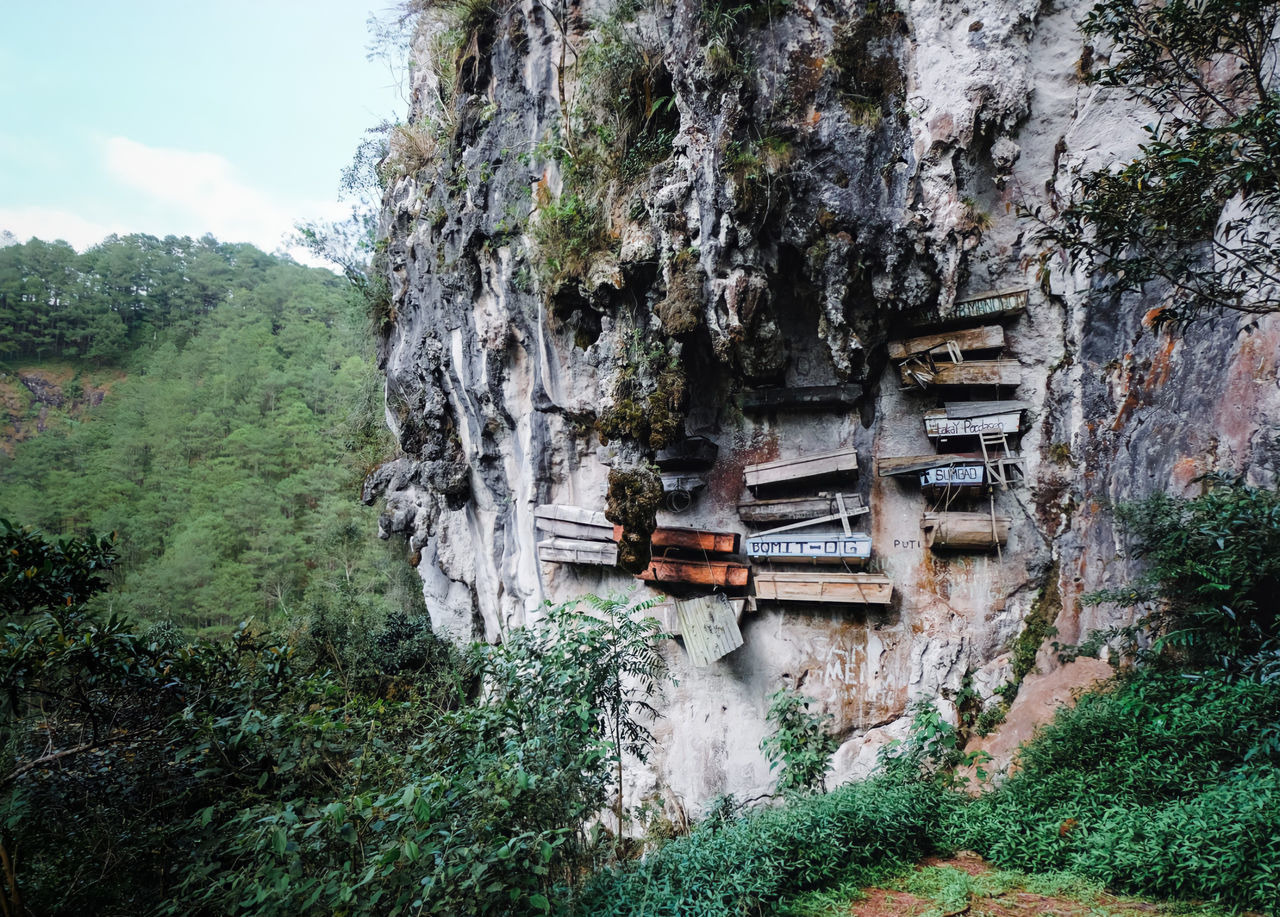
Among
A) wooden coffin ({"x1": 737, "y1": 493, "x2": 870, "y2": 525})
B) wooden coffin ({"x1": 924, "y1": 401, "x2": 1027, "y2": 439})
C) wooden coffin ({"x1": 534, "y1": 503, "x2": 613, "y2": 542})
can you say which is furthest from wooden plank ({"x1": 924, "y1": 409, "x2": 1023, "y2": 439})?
wooden coffin ({"x1": 534, "y1": 503, "x2": 613, "y2": 542})

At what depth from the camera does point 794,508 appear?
297 inches

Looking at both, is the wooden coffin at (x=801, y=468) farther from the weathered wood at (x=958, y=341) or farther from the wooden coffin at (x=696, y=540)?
the weathered wood at (x=958, y=341)

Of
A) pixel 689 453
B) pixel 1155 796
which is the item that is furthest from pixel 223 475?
pixel 1155 796

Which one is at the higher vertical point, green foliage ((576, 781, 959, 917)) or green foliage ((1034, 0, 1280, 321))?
green foliage ((1034, 0, 1280, 321))

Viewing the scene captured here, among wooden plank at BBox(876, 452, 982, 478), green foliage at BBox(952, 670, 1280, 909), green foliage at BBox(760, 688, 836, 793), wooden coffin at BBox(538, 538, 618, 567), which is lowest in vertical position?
green foliage at BBox(760, 688, 836, 793)

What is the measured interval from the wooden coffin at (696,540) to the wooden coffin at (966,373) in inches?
112

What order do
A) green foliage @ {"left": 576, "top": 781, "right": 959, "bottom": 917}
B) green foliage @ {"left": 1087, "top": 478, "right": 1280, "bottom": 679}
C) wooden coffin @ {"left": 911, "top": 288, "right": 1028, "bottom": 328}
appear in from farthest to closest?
wooden coffin @ {"left": 911, "top": 288, "right": 1028, "bottom": 328}
green foliage @ {"left": 1087, "top": 478, "right": 1280, "bottom": 679}
green foliage @ {"left": 576, "top": 781, "right": 959, "bottom": 917}

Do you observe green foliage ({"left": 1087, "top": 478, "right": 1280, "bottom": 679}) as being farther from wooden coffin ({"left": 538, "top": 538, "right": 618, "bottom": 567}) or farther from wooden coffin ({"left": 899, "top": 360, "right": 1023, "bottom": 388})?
wooden coffin ({"left": 538, "top": 538, "right": 618, "bottom": 567})

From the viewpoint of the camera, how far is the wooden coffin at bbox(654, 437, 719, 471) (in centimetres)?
800

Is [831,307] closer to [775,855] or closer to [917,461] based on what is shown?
[917,461]

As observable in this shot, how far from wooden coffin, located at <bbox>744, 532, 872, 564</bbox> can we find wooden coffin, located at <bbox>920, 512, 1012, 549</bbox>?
2.34 ft

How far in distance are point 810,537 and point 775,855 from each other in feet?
12.6

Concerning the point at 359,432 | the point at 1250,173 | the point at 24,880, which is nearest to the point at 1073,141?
the point at 1250,173

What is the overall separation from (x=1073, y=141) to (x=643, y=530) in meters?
6.14
